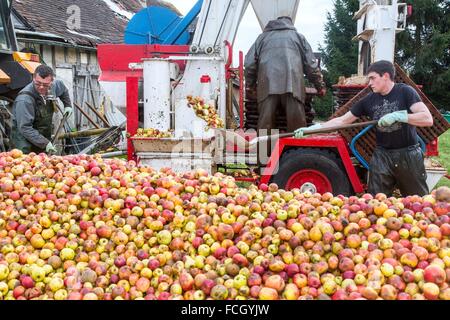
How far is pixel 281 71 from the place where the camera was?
234 inches

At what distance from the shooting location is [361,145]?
5.61 meters

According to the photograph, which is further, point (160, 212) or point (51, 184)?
point (51, 184)

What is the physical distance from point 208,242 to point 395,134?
2.67m

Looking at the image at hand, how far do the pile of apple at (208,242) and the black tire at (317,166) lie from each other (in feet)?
7.42

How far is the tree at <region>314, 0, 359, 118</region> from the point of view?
77.8 ft

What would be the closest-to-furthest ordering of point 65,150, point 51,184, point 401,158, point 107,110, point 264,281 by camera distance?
point 264,281, point 51,184, point 401,158, point 65,150, point 107,110

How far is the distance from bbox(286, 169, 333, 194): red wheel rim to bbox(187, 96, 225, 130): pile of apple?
1.29 m

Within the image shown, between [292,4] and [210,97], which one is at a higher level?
[292,4]

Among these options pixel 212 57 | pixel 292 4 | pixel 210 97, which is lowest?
pixel 210 97

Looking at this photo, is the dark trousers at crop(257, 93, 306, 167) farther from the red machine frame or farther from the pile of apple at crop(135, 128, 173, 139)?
the pile of apple at crop(135, 128, 173, 139)

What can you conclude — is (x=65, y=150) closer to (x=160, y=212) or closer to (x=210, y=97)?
(x=210, y=97)

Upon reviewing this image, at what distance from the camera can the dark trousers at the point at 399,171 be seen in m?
4.59
